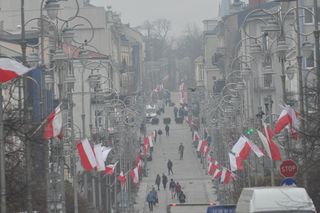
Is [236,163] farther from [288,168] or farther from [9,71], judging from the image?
[9,71]

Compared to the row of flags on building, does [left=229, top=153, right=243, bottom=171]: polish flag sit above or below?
below

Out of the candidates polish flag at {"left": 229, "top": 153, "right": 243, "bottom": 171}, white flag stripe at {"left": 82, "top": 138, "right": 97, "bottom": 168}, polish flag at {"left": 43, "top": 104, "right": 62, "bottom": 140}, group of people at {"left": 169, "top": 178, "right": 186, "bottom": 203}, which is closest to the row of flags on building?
polish flag at {"left": 229, "top": 153, "right": 243, "bottom": 171}

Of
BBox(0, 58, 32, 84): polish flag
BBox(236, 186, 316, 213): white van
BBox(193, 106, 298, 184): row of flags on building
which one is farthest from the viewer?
BBox(193, 106, 298, 184): row of flags on building

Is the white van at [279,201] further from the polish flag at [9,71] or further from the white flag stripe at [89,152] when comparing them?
the white flag stripe at [89,152]

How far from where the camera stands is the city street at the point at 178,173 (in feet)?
266

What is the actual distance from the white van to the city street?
4744 cm

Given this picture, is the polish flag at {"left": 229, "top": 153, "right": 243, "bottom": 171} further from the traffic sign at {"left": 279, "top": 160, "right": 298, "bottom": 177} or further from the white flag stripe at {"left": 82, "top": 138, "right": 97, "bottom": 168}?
the traffic sign at {"left": 279, "top": 160, "right": 298, "bottom": 177}

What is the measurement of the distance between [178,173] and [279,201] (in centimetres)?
7579

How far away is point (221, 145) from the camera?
8206 cm

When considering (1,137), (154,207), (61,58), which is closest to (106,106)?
(154,207)

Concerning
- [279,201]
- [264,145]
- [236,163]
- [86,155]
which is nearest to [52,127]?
[86,155]

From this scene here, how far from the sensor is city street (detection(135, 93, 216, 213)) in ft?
266

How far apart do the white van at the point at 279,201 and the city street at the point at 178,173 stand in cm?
4744

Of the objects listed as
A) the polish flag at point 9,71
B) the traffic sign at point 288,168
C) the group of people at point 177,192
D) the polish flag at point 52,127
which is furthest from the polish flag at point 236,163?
the polish flag at point 9,71
